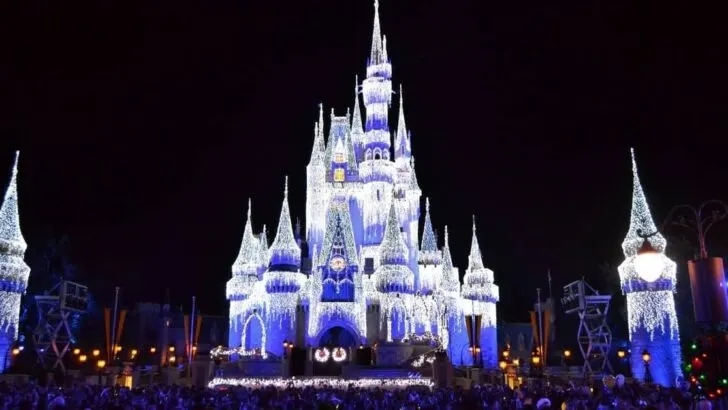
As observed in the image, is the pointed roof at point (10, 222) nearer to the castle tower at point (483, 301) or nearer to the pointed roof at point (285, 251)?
the pointed roof at point (285, 251)

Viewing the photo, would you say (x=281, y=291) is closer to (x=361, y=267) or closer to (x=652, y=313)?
(x=361, y=267)

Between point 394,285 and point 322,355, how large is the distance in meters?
7.71

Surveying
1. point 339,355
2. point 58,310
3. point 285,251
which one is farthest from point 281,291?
point 58,310

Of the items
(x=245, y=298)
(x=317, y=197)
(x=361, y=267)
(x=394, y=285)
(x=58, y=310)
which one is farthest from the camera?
(x=317, y=197)

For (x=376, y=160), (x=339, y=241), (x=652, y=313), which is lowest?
(x=652, y=313)

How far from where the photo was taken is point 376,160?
61250 millimetres

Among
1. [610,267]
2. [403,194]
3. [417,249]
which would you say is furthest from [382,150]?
[610,267]

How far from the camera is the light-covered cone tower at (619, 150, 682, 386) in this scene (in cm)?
3659

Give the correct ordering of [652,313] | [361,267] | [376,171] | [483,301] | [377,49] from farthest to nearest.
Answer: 1. [377,49]
2. [483,301]
3. [376,171]
4. [361,267]
5. [652,313]

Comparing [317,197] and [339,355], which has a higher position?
[317,197]

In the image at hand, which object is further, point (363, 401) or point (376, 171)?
point (376, 171)

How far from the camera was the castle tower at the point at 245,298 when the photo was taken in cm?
5506

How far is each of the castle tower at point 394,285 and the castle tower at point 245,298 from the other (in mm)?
10142

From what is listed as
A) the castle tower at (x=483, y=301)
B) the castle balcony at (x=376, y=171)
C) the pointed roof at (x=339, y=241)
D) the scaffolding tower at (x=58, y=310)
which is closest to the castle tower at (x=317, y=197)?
the castle balcony at (x=376, y=171)
